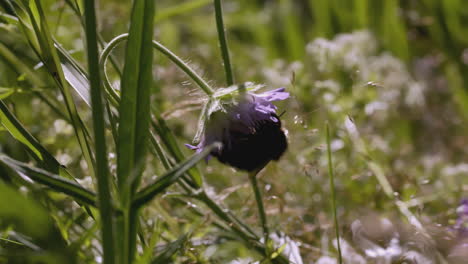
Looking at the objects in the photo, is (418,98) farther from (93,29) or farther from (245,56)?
(93,29)

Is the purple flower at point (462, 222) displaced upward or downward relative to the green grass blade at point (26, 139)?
downward

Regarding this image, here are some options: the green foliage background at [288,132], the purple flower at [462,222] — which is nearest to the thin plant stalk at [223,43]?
the green foliage background at [288,132]

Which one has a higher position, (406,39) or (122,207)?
(122,207)

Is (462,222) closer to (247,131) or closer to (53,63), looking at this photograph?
(247,131)

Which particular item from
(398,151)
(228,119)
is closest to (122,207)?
(228,119)

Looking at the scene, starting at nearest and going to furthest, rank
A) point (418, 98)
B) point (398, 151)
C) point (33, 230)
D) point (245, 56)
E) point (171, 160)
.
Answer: point (33, 230), point (171, 160), point (398, 151), point (418, 98), point (245, 56)

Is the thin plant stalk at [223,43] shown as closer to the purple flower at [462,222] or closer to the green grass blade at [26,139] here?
the green grass blade at [26,139]

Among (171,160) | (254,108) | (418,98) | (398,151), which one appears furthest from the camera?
(418,98)
